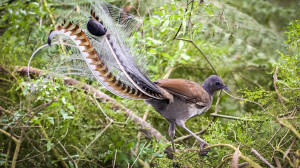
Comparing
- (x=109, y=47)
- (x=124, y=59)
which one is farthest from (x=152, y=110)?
(x=109, y=47)

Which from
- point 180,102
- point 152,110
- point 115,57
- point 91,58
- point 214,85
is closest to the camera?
point 91,58

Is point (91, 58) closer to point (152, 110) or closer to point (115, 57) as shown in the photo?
point (115, 57)

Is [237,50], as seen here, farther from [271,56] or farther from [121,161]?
[121,161]

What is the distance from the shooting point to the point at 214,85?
283cm

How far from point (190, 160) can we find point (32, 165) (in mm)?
1604

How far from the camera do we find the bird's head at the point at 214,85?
281cm

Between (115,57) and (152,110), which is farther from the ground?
(115,57)

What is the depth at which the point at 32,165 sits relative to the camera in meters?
2.95

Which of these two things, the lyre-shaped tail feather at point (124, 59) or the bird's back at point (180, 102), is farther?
the bird's back at point (180, 102)

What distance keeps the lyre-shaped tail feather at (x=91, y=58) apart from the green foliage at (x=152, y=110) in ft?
1.46

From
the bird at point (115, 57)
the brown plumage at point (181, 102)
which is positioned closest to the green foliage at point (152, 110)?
the brown plumage at point (181, 102)

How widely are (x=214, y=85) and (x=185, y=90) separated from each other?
309mm

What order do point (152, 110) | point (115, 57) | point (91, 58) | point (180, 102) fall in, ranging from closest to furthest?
point (91, 58)
point (115, 57)
point (180, 102)
point (152, 110)

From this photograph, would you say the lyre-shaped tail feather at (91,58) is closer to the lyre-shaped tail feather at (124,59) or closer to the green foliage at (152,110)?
the lyre-shaped tail feather at (124,59)
